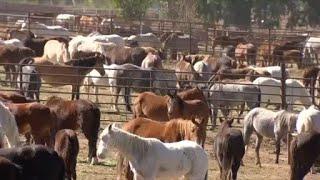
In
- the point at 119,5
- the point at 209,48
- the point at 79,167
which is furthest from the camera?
the point at 119,5

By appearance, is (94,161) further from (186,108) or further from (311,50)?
(311,50)

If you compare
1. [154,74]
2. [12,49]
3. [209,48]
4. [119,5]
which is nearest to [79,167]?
[154,74]

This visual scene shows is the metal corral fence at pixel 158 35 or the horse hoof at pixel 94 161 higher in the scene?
the metal corral fence at pixel 158 35

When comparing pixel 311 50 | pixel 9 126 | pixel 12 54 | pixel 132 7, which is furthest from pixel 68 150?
pixel 132 7

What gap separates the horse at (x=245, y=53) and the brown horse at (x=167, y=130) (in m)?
15.5

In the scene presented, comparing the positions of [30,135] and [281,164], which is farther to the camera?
[281,164]

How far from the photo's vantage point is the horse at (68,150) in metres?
10.1

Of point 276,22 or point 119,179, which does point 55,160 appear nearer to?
point 119,179

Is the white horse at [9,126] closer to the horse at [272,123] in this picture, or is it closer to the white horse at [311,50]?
the horse at [272,123]

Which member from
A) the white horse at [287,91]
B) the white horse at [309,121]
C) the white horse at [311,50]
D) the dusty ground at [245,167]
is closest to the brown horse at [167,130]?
the dusty ground at [245,167]

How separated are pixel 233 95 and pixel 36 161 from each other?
31.4 ft

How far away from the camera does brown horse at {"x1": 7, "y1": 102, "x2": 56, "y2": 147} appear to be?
1170 centimetres

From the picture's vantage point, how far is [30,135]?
12.3 metres

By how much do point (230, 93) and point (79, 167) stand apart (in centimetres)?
609
